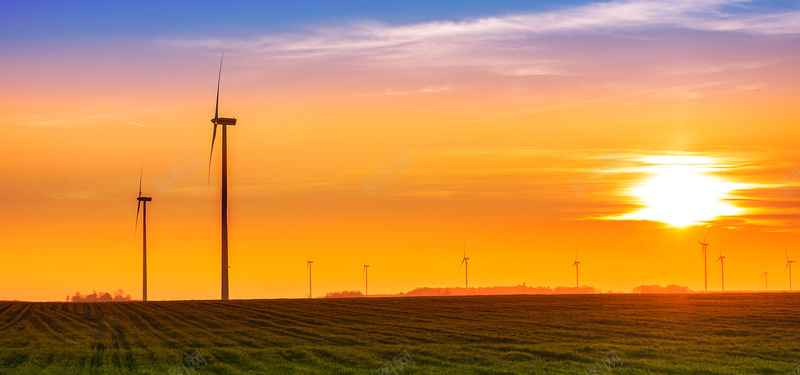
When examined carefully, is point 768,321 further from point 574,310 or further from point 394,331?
point 394,331

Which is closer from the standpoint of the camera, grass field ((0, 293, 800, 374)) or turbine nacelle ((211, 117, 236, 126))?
grass field ((0, 293, 800, 374))

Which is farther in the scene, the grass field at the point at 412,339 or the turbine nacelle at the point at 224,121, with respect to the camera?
the turbine nacelle at the point at 224,121

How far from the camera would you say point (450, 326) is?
6406cm

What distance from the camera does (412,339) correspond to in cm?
5366

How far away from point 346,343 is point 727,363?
20.5 metres

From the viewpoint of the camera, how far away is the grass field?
133 ft

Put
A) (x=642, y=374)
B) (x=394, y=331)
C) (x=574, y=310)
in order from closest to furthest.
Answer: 1. (x=642, y=374)
2. (x=394, y=331)
3. (x=574, y=310)

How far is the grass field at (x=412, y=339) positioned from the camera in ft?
133

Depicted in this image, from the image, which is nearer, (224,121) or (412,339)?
(412,339)

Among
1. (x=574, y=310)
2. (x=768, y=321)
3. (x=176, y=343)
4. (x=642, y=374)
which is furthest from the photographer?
(x=574, y=310)

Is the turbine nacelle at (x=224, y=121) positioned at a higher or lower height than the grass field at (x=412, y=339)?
higher

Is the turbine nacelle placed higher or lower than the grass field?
higher

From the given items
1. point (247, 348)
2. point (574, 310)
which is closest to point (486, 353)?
point (247, 348)

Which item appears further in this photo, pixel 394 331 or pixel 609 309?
pixel 609 309
